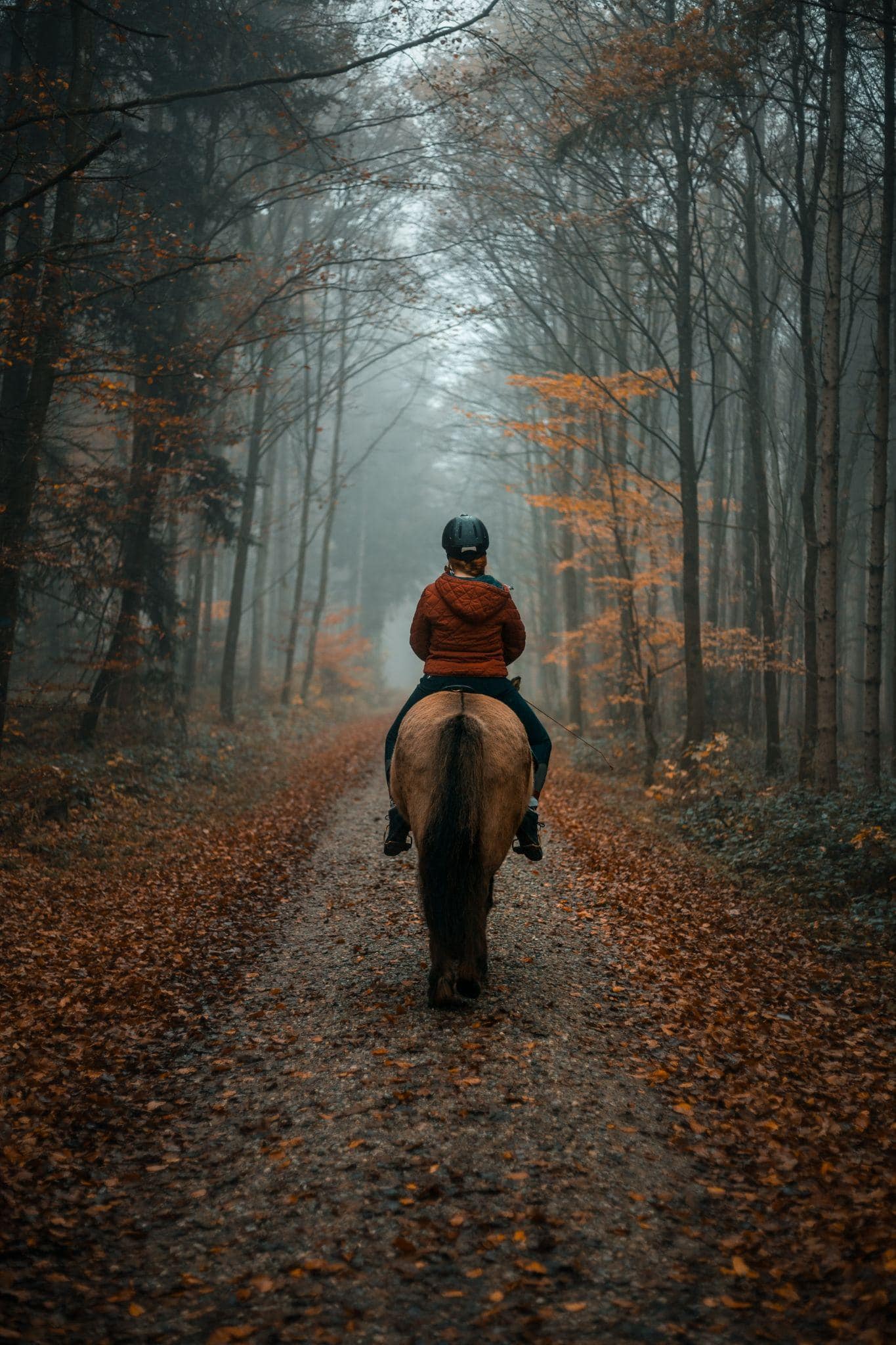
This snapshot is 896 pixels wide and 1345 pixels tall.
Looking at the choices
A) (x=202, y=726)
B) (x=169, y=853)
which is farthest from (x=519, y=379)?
(x=169, y=853)

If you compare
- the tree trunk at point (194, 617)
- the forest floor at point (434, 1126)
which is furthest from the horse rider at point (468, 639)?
the tree trunk at point (194, 617)

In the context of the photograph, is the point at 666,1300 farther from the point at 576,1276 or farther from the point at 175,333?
the point at 175,333

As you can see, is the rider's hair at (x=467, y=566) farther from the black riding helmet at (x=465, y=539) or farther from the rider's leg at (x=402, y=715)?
the rider's leg at (x=402, y=715)

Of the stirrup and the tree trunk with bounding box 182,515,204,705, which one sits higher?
the tree trunk with bounding box 182,515,204,705

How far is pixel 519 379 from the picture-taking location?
15648 mm

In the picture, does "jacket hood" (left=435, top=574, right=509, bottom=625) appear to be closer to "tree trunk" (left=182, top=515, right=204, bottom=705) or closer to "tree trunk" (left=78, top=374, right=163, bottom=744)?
"tree trunk" (left=78, top=374, right=163, bottom=744)

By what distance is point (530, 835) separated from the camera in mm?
6031

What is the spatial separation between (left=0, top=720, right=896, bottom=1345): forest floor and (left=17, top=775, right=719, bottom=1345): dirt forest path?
1 centimetres

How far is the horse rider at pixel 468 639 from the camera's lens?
19.6 ft

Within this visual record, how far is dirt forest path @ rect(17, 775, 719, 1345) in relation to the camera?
2.87m

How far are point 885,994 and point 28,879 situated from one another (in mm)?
7102

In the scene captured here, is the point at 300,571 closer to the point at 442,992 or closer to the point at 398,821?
the point at 398,821

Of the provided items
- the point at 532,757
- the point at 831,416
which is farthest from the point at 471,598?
the point at 831,416

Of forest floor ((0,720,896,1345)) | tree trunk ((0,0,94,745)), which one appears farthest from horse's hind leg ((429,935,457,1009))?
tree trunk ((0,0,94,745))
